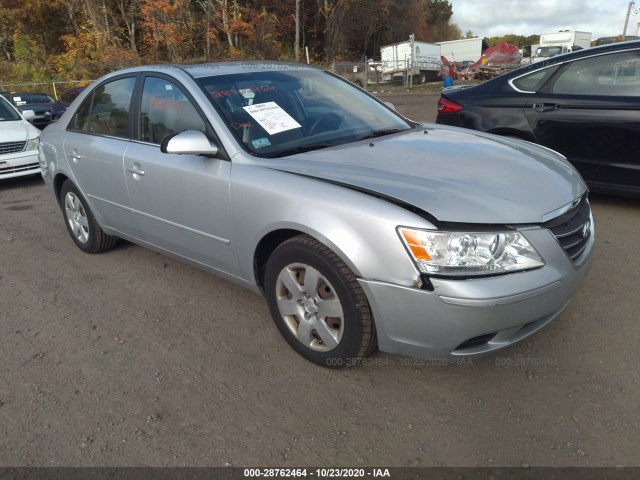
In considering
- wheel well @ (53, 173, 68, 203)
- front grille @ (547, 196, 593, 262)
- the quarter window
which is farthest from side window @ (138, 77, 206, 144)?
the quarter window

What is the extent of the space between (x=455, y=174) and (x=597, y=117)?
9.51 feet

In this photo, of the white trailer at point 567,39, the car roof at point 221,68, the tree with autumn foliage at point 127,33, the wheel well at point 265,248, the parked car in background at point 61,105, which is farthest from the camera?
the white trailer at point 567,39

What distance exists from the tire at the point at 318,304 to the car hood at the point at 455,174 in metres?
0.40

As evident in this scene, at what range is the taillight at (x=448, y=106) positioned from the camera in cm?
572

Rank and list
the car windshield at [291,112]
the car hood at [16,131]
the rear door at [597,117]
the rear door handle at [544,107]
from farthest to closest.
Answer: the car hood at [16,131]
the rear door handle at [544,107]
the rear door at [597,117]
the car windshield at [291,112]

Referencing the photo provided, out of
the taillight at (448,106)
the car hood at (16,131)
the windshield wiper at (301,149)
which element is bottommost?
the car hood at (16,131)

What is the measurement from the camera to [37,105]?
51.3 ft

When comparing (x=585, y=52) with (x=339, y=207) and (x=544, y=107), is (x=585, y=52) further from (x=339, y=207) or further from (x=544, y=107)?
(x=339, y=207)

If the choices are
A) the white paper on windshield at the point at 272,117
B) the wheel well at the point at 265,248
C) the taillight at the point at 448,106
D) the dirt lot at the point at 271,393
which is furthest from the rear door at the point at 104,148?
the taillight at the point at 448,106

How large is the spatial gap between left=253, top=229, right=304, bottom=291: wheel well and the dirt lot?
423 mm

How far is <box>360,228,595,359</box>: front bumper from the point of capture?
2.19 m

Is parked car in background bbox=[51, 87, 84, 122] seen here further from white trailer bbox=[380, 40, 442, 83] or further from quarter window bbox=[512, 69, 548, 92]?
white trailer bbox=[380, 40, 442, 83]

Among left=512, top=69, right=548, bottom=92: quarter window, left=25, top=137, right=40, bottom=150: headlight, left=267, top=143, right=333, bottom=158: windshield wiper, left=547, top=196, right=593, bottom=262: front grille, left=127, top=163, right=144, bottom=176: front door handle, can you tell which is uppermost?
left=512, top=69, right=548, bottom=92: quarter window

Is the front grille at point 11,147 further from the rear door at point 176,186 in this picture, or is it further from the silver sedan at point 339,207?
the rear door at point 176,186
